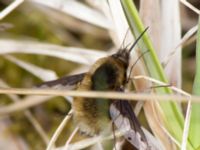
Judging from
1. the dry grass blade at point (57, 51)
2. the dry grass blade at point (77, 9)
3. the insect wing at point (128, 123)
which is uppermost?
the dry grass blade at point (77, 9)

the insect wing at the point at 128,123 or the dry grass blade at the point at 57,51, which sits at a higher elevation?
the dry grass blade at the point at 57,51

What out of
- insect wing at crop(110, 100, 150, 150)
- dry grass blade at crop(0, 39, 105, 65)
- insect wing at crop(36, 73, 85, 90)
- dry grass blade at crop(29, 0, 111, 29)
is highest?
dry grass blade at crop(29, 0, 111, 29)

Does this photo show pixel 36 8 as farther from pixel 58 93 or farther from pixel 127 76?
pixel 58 93

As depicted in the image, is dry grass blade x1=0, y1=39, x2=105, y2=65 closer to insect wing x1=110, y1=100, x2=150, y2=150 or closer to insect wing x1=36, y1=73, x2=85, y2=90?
insect wing x1=36, y1=73, x2=85, y2=90

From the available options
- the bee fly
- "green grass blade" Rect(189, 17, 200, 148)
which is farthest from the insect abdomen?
"green grass blade" Rect(189, 17, 200, 148)

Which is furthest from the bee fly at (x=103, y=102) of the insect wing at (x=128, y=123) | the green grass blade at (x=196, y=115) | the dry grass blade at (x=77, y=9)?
the dry grass blade at (x=77, y=9)

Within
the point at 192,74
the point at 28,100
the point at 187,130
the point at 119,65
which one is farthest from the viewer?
the point at 192,74

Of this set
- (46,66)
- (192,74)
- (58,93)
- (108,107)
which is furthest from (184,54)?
(58,93)

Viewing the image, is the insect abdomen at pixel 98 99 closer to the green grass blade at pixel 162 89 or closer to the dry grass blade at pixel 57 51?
the green grass blade at pixel 162 89
